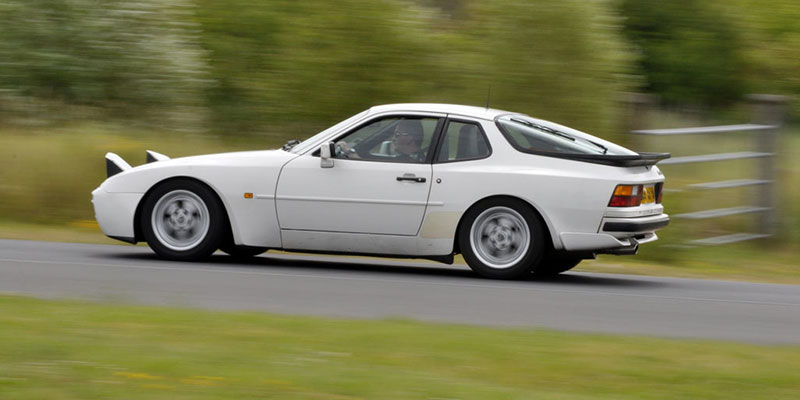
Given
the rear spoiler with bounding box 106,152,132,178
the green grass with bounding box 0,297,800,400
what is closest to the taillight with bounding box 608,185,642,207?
the green grass with bounding box 0,297,800,400

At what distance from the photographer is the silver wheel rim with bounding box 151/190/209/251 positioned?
32.7 feet

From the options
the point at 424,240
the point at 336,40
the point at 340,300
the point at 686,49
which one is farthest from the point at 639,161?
the point at 686,49

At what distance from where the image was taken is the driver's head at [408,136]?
978 cm

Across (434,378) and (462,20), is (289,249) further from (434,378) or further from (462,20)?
(462,20)

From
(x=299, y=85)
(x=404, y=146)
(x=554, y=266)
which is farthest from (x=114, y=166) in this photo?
(x=299, y=85)

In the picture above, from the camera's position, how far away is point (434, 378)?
Result: 540 cm

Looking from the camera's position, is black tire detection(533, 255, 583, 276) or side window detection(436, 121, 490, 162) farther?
→ black tire detection(533, 255, 583, 276)

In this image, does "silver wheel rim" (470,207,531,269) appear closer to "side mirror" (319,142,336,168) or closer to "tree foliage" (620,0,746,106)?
"side mirror" (319,142,336,168)

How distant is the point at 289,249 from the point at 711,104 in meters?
36.7

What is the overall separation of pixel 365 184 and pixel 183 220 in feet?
5.30

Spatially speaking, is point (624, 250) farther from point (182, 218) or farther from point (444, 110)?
point (182, 218)

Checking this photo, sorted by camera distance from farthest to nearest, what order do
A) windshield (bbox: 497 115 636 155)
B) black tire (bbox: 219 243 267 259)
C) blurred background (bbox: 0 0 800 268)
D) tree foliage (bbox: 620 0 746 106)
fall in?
tree foliage (bbox: 620 0 746 106) < blurred background (bbox: 0 0 800 268) < black tire (bbox: 219 243 267 259) < windshield (bbox: 497 115 636 155)

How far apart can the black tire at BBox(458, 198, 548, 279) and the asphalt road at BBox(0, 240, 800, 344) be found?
5.9 inches

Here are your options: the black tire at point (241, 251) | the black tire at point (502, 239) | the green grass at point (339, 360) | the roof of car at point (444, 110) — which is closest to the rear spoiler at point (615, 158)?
the black tire at point (502, 239)
